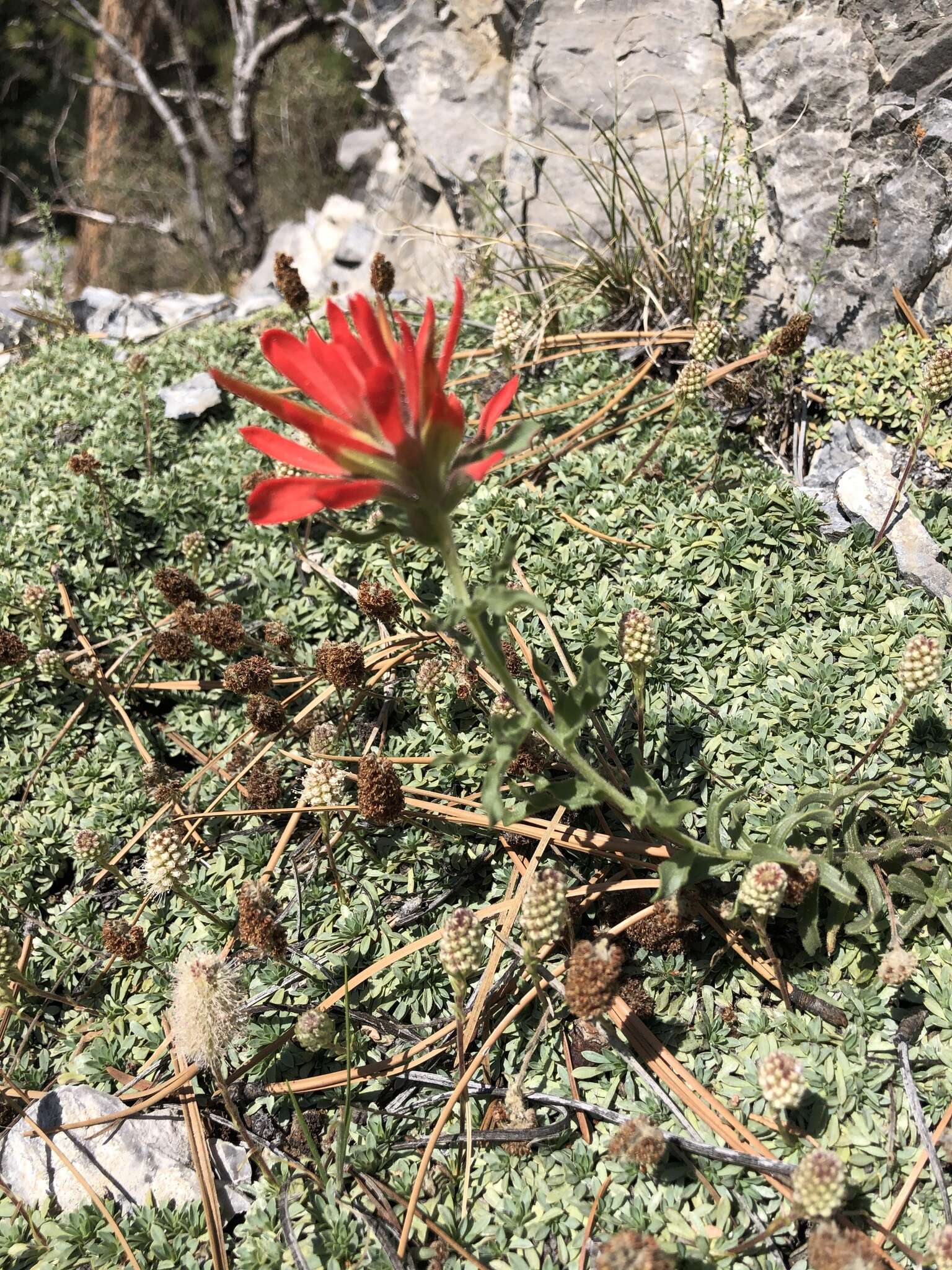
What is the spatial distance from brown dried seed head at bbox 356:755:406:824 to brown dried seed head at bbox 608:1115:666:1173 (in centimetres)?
90

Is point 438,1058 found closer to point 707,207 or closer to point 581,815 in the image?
point 581,815

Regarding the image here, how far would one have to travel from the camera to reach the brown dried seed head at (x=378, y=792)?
7.82 feet

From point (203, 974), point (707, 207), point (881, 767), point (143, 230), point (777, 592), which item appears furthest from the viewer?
point (143, 230)

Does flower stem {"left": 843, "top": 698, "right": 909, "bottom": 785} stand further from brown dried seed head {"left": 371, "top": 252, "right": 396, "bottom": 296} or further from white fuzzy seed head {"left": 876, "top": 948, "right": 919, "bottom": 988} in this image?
brown dried seed head {"left": 371, "top": 252, "right": 396, "bottom": 296}

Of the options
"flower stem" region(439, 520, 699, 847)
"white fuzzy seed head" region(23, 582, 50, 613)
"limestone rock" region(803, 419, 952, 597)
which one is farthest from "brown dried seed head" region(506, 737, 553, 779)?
"white fuzzy seed head" region(23, 582, 50, 613)

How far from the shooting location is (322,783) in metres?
2.58

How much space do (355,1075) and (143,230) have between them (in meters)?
12.8

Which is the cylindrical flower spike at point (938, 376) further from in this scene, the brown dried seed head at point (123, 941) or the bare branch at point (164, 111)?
the bare branch at point (164, 111)

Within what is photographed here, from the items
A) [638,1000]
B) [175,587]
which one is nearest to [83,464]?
[175,587]

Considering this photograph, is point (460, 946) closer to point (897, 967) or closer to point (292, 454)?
point (897, 967)

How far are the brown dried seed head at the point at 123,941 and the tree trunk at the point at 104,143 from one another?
1154 cm

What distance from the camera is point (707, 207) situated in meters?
3.85

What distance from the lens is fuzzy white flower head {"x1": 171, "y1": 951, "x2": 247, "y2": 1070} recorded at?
84.0 inches

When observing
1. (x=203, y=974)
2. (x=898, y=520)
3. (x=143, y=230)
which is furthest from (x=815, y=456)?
(x=143, y=230)
